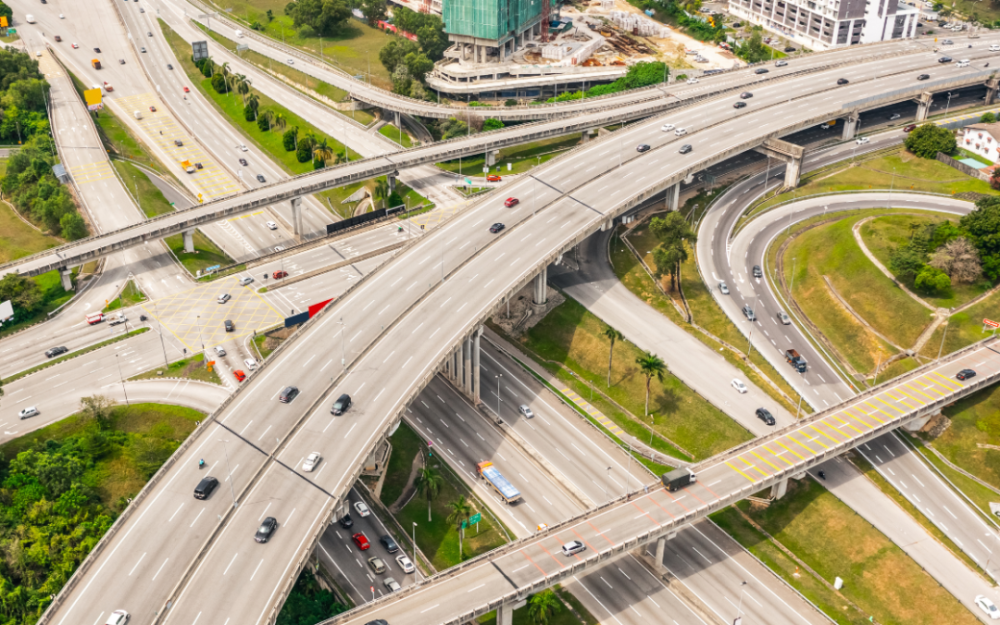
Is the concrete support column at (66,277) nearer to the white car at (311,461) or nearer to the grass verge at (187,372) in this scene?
the grass verge at (187,372)

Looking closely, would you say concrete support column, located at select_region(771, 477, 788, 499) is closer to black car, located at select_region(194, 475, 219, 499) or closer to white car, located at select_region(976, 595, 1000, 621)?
white car, located at select_region(976, 595, 1000, 621)

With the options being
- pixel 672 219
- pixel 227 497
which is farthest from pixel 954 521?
pixel 227 497

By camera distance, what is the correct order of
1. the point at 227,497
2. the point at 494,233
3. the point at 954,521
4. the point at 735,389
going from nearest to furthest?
the point at 227,497 < the point at 954,521 < the point at 735,389 < the point at 494,233

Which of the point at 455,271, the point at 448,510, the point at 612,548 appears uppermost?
the point at 455,271

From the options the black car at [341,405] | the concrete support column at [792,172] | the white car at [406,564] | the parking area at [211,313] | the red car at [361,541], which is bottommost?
the white car at [406,564]

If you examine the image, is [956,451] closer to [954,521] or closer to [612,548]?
[954,521]

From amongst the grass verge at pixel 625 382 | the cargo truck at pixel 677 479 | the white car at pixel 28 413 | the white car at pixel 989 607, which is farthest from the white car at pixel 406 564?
the white car at pixel 989 607

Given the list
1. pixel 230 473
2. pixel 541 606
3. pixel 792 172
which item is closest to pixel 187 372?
pixel 230 473
